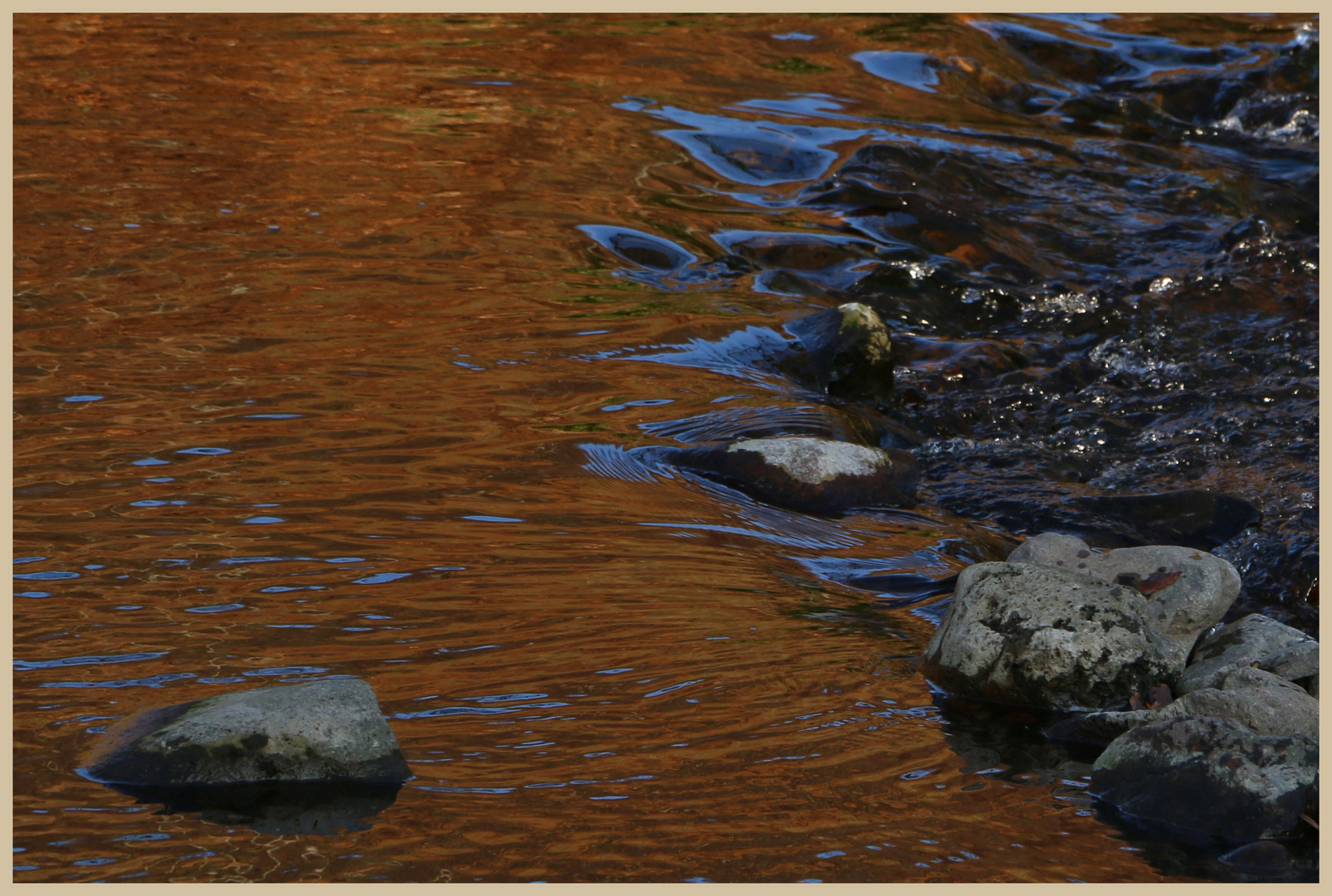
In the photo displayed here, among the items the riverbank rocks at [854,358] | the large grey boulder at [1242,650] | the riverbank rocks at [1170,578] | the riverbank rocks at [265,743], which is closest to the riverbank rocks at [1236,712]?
the large grey boulder at [1242,650]

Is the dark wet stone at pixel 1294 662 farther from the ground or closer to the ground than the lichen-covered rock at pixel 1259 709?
closer to the ground

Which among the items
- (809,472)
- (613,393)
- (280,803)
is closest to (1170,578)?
(809,472)

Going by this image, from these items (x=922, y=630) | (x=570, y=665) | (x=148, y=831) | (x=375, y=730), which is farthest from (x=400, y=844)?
A: (x=922, y=630)

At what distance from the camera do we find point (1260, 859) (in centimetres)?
284

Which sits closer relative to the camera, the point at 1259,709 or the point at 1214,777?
Answer: the point at 1214,777

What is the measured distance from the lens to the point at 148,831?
2715mm

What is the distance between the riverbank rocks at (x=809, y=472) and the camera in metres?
4.66

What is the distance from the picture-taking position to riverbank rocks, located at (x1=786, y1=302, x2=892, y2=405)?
588cm

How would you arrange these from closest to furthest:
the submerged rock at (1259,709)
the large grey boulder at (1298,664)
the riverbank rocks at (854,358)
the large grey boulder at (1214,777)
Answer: the large grey boulder at (1214,777) → the submerged rock at (1259,709) → the large grey boulder at (1298,664) → the riverbank rocks at (854,358)

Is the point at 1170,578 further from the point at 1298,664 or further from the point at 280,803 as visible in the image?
the point at 280,803

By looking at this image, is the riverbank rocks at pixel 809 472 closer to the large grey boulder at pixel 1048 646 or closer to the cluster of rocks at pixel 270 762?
the large grey boulder at pixel 1048 646

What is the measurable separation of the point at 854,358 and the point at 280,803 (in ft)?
11.8

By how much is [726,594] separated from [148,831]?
67.2 inches

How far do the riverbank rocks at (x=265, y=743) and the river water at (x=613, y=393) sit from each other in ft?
0.31
